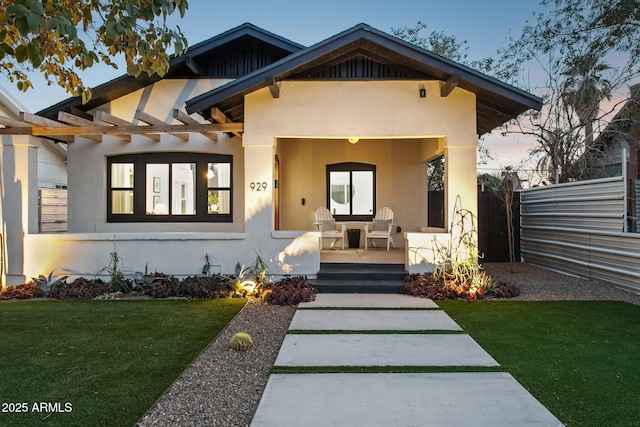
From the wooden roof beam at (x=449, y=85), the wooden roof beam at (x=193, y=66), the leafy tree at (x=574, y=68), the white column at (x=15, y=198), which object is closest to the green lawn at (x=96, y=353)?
the white column at (x=15, y=198)

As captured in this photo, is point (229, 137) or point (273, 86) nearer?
point (273, 86)

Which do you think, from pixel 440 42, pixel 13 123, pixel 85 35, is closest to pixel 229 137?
pixel 13 123

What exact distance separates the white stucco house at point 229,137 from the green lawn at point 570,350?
208cm

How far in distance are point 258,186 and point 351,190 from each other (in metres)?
3.87

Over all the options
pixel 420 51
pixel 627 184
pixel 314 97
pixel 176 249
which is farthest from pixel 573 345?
pixel 176 249

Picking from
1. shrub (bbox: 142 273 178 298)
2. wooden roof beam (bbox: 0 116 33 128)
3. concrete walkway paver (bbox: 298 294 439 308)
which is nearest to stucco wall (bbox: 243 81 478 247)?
concrete walkway paver (bbox: 298 294 439 308)

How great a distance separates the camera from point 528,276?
8562 millimetres

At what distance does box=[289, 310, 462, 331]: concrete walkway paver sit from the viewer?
Result: 4918 mm

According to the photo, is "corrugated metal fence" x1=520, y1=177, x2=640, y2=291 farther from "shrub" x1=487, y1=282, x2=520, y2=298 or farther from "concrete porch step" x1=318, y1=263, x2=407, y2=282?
"concrete porch step" x1=318, y1=263, x2=407, y2=282

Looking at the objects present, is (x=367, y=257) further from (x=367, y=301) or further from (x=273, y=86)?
(x=273, y=86)

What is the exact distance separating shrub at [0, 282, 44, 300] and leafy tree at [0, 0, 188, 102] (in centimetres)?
418

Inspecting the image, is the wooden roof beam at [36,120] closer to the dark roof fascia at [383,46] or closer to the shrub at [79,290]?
the shrub at [79,290]

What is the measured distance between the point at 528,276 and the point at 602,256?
A: 4.50 feet

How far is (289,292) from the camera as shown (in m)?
6.44
